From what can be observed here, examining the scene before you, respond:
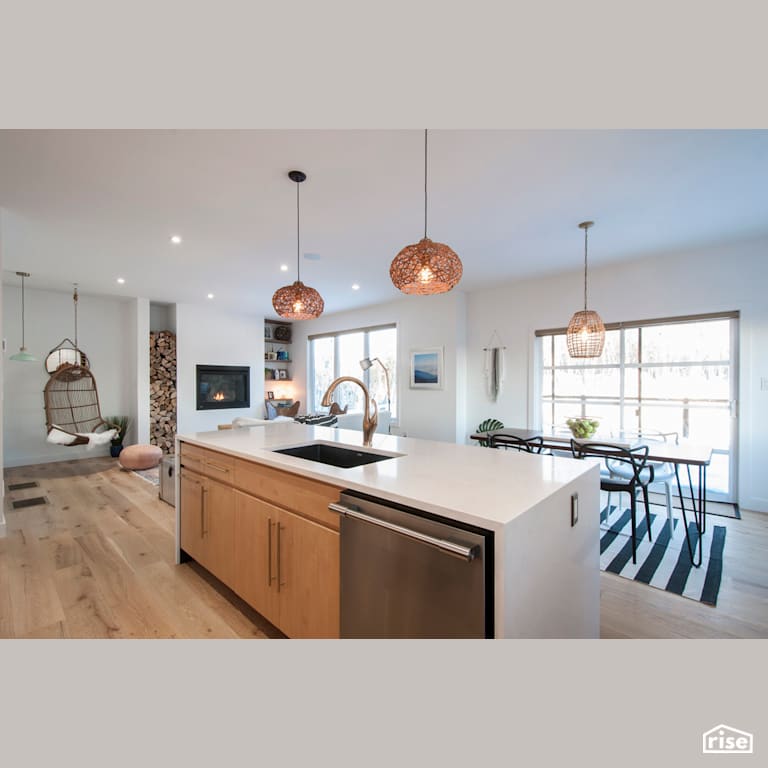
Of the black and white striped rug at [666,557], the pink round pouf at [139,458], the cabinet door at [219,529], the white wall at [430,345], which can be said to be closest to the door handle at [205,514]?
the cabinet door at [219,529]

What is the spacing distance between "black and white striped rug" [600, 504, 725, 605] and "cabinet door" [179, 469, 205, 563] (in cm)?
258

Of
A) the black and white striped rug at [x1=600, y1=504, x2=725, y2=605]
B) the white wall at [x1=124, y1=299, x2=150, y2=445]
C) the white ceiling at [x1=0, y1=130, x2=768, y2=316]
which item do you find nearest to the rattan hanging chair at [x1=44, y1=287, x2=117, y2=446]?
the white wall at [x1=124, y1=299, x2=150, y2=445]

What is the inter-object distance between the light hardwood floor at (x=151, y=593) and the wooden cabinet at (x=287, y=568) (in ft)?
0.87

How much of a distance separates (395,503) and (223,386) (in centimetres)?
660

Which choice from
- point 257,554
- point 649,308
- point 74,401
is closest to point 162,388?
point 74,401

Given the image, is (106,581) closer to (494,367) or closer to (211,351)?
(494,367)

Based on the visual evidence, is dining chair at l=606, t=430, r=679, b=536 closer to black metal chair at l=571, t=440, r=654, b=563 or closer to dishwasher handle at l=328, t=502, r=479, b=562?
black metal chair at l=571, t=440, r=654, b=563

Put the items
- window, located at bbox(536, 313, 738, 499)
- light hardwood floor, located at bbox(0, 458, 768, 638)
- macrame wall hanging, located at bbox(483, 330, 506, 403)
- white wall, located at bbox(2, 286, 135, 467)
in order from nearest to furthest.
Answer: light hardwood floor, located at bbox(0, 458, 768, 638) → window, located at bbox(536, 313, 738, 499) → macrame wall hanging, located at bbox(483, 330, 506, 403) → white wall, located at bbox(2, 286, 135, 467)

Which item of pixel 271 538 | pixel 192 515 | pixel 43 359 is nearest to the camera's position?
pixel 271 538

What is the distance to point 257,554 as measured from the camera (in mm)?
1751

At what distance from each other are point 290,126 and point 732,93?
1.88m

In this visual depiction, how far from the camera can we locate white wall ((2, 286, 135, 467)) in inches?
211
